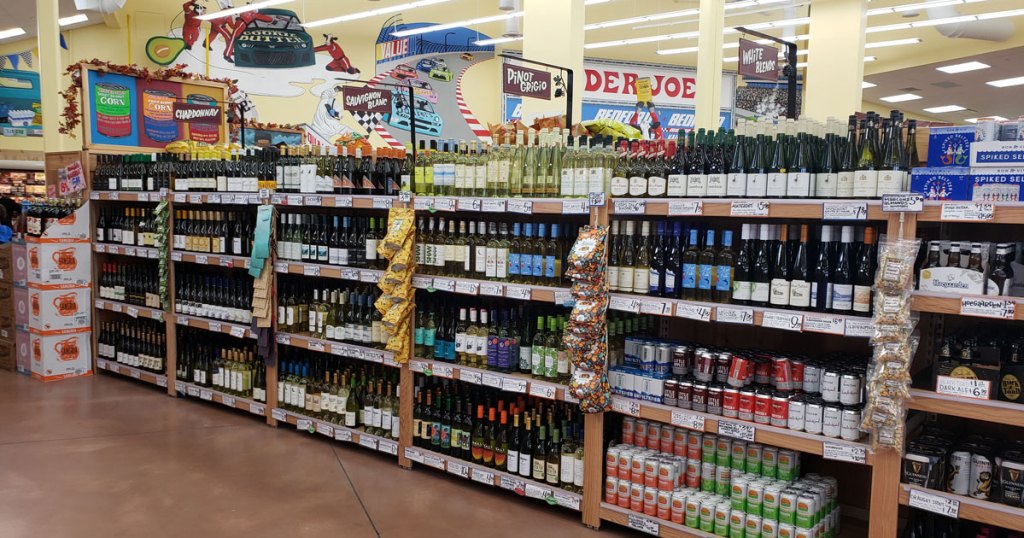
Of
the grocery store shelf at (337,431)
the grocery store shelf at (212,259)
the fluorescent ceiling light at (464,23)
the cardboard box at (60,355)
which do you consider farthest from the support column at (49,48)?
the fluorescent ceiling light at (464,23)

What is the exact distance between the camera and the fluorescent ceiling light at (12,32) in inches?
538

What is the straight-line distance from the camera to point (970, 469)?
2840 mm

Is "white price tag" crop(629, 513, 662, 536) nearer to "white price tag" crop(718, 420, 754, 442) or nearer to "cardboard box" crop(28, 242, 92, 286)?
"white price tag" crop(718, 420, 754, 442)

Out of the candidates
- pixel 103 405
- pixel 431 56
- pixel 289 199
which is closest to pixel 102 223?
pixel 103 405

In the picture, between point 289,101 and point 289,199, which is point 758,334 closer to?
point 289,199

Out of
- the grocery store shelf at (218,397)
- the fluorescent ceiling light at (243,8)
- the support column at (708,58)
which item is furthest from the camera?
the fluorescent ceiling light at (243,8)

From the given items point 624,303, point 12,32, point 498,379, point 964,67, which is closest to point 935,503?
point 624,303

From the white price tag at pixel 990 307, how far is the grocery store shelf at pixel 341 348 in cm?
293

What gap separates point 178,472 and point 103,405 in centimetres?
179

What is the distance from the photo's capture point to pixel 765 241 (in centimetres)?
329

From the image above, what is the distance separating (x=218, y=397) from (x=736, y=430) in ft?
13.0

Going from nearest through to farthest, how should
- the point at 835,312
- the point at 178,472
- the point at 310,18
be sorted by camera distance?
the point at 835,312, the point at 178,472, the point at 310,18

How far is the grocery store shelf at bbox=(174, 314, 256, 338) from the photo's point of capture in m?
5.39

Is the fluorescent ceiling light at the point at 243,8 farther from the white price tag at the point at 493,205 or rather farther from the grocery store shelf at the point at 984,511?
the grocery store shelf at the point at 984,511
